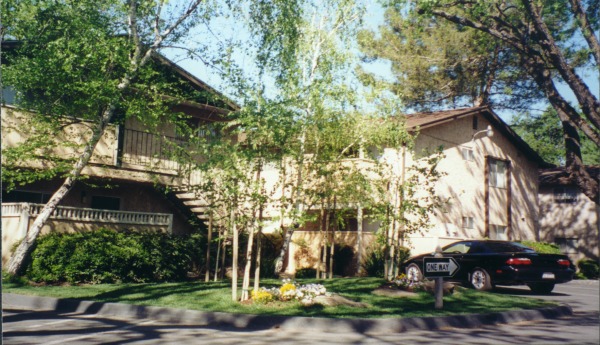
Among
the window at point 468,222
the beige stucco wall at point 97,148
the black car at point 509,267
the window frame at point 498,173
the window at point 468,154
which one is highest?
the window at point 468,154

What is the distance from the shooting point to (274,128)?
38.1 ft

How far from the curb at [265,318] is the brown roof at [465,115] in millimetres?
14061

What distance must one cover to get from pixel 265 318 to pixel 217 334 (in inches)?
49.9

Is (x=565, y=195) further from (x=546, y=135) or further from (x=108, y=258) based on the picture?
(x=108, y=258)

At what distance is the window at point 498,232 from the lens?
101 ft

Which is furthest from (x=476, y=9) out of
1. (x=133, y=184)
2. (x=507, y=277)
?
(x=133, y=184)

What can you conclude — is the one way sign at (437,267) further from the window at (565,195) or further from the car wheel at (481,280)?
the window at (565,195)

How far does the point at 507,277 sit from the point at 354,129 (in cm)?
653

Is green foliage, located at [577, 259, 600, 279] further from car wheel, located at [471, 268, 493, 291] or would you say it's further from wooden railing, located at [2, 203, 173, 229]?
wooden railing, located at [2, 203, 173, 229]

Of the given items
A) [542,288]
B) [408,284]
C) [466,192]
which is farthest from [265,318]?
[466,192]

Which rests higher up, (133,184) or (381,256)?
(133,184)

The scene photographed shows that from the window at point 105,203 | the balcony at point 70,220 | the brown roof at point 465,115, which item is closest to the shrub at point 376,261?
the brown roof at point 465,115

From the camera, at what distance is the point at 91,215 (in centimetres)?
1833

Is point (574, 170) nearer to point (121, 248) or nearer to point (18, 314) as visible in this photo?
point (121, 248)
